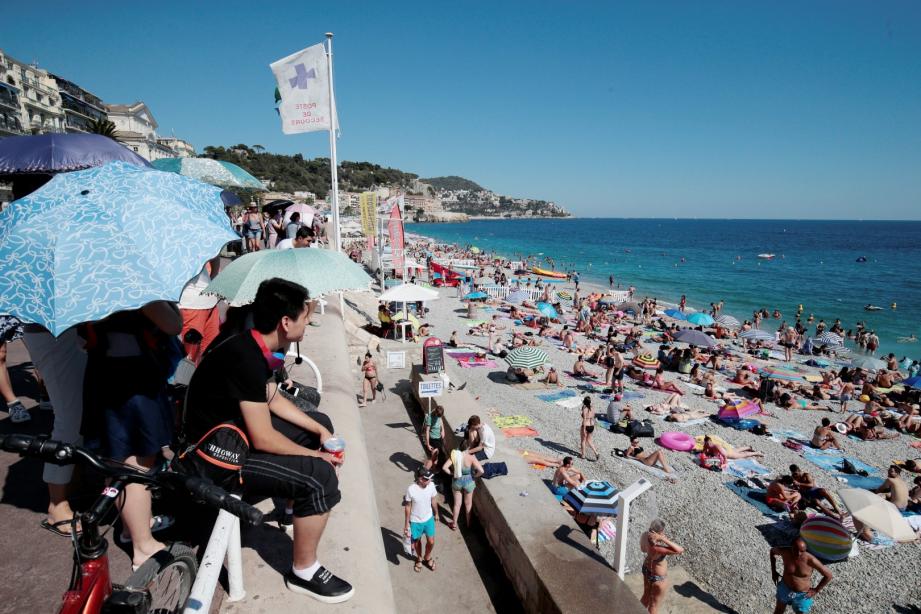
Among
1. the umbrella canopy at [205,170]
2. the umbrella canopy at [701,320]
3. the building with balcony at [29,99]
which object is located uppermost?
the building with balcony at [29,99]

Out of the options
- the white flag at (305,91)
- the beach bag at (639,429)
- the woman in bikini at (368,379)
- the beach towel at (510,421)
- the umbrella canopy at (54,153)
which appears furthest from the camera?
the white flag at (305,91)

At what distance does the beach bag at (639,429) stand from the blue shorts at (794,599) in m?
5.35

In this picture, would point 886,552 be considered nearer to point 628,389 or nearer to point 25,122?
point 628,389

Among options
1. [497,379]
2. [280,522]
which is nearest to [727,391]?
[497,379]

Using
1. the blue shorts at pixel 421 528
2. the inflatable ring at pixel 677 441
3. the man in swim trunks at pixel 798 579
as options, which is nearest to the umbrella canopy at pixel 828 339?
the inflatable ring at pixel 677 441

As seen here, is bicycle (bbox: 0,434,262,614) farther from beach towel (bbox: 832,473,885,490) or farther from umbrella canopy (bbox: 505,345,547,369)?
umbrella canopy (bbox: 505,345,547,369)

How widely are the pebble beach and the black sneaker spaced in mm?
6087

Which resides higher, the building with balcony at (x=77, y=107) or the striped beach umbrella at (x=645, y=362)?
the building with balcony at (x=77, y=107)

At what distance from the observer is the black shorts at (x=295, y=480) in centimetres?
231

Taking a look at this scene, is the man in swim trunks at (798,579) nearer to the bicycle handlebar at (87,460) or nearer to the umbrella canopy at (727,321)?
the bicycle handlebar at (87,460)

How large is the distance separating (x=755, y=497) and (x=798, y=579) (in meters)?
3.40

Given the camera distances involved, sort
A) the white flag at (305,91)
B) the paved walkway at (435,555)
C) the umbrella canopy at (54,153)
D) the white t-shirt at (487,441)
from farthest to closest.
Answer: the white flag at (305,91) → the white t-shirt at (487,441) → the paved walkway at (435,555) → the umbrella canopy at (54,153)

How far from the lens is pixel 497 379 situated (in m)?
15.8

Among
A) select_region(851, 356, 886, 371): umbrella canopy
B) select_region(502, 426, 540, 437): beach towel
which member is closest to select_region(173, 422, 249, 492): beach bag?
select_region(502, 426, 540, 437): beach towel
